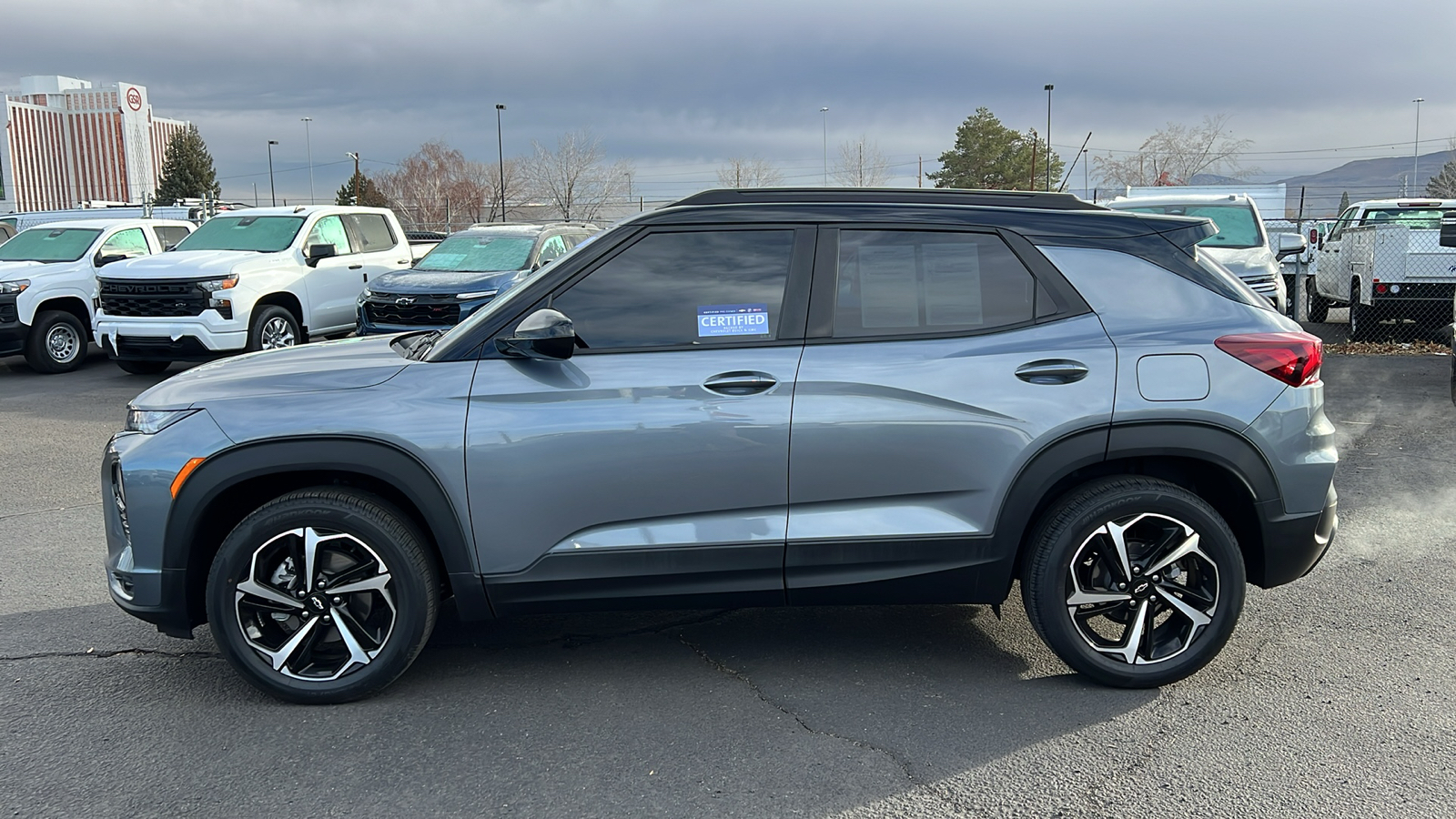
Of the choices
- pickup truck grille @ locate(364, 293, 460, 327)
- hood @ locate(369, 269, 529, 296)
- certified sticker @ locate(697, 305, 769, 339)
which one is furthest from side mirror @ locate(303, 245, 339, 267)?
certified sticker @ locate(697, 305, 769, 339)

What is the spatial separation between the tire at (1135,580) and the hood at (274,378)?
2.46 metres

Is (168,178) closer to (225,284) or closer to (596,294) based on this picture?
(225,284)

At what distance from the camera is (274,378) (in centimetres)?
401

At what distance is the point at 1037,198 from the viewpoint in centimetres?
421

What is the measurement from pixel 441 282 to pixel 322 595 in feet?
28.3

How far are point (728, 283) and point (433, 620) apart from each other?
1605 mm

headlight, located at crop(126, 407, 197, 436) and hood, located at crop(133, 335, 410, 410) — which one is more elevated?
hood, located at crop(133, 335, 410, 410)

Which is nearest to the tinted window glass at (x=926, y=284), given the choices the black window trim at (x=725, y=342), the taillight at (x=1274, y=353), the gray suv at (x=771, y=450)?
the gray suv at (x=771, y=450)

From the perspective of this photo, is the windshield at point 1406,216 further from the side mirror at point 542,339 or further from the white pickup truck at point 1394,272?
the side mirror at point 542,339

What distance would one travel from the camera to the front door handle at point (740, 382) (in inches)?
150

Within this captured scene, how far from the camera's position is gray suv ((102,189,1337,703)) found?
3.80m

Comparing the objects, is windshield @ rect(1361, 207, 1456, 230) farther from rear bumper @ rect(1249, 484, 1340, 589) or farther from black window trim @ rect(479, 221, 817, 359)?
black window trim @ rect(479, 221, 817, 359)

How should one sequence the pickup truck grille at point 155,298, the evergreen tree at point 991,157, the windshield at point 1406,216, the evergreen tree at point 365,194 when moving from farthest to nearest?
the evergreen tree at point 365,194 → the evergreen tree at point 991,157 → the windshield at point 1406,216 → the pickup truck grille at point 155,298

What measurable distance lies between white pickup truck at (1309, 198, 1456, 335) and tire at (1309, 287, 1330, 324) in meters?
1.25
